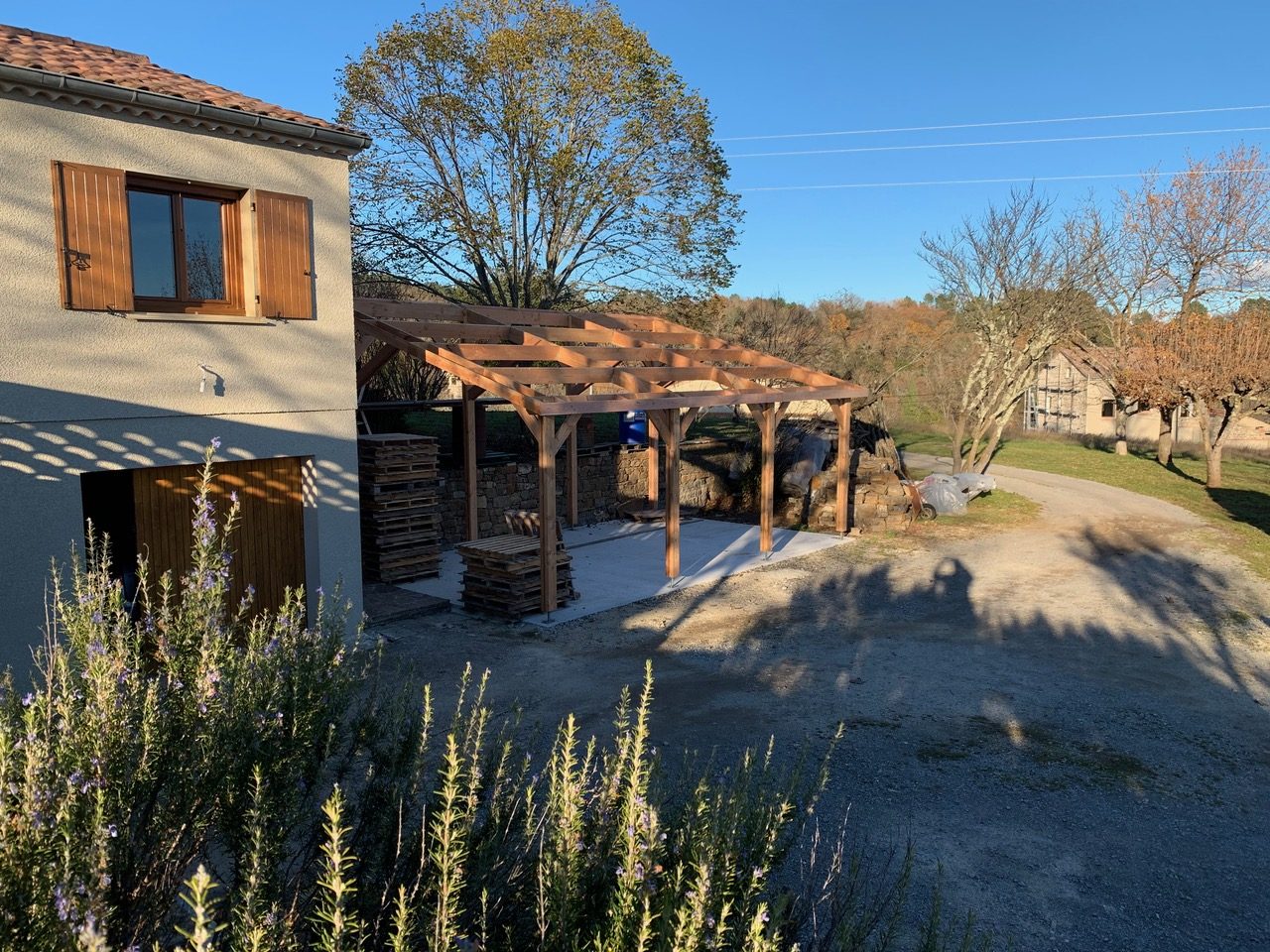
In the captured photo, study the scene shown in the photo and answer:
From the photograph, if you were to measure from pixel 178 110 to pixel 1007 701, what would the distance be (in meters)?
9.43

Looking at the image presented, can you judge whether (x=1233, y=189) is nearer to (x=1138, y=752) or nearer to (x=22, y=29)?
(x=1138, y=752)

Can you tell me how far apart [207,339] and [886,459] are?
629 inches

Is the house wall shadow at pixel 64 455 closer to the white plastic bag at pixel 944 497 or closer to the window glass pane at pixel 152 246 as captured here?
the window glass pane at pixel 152 246

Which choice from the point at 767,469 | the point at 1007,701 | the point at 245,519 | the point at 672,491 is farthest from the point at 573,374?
the point at 1007,701

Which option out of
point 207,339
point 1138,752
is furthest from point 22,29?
point 1138,752

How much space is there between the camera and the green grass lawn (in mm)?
17688

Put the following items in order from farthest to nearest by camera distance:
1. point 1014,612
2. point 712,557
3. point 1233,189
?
point 1233,189 < point 712,557 < point 1014,612

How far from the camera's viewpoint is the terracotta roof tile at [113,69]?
7.43 m

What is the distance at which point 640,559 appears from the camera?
14750 millimetres

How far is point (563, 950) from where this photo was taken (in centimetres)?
271

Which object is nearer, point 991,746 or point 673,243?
point 991,746

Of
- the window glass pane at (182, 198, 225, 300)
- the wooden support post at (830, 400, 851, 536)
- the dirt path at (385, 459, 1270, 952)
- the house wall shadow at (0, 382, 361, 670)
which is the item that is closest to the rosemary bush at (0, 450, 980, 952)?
the dirt path at (385, 459, 1270, 952)

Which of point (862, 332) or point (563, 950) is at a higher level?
point (862, 332)

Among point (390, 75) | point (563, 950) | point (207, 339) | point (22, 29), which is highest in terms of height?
point (390, 75)
